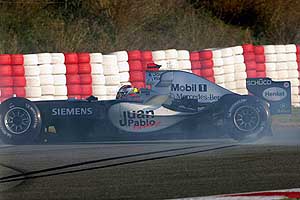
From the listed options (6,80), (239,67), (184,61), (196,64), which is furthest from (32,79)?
(239,67)

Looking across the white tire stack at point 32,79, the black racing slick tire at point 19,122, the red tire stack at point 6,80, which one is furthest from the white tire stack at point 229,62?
the black racing slick tire at point 19,122

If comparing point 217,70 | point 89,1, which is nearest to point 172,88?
point 217,70

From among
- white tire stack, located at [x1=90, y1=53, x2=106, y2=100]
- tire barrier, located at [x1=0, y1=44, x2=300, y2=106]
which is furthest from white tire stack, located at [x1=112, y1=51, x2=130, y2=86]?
white tire stack, located at [x1=90, y1=53, x2=106, y2=100]

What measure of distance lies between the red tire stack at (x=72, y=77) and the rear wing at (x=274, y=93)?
5.39 m

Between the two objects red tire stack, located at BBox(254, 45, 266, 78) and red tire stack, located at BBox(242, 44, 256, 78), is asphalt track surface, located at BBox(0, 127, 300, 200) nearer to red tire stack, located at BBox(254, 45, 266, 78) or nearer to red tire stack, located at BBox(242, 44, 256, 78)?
red tire stack, located at BBox(242, 44, 256, 78)

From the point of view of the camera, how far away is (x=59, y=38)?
929 inches

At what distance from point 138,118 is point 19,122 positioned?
5.54 ft

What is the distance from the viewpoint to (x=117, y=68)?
1894cm

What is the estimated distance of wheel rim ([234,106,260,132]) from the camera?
1303 centimetres

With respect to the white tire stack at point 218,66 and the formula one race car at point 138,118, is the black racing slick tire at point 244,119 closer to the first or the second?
the formula one race car at point 138,118

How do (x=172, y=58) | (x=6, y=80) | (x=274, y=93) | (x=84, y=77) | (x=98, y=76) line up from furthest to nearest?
(x=172, y=58) < (x=98, y=76) < (x=84, y=77) < (x=6, y=80) < (x=274, y=93)

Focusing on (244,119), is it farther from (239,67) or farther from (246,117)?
(239,67)

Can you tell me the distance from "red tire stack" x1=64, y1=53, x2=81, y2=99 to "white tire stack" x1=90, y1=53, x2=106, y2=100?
0.35 meters

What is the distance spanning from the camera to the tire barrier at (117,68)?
18.2 m
